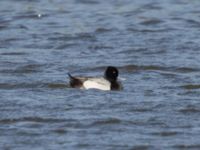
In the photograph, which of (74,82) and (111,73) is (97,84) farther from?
(111,73)

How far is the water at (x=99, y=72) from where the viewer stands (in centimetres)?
1219

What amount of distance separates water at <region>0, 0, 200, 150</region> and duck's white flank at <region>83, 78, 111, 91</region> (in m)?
0.13

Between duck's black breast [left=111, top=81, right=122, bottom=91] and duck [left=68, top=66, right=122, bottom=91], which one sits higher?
duck [left=68, top=66, right=122, bottom=91]

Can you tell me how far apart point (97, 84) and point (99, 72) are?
176 cm

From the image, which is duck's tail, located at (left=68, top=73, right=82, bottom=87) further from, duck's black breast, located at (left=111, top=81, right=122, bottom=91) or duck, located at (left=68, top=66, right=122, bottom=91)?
duck's black breast, located at (left=111, top=81, right=122, bottom=91)

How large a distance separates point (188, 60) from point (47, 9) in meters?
7.72

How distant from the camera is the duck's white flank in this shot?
1518 cm

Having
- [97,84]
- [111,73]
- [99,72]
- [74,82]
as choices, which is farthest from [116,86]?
[99,72]

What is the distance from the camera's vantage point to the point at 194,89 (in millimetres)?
15203

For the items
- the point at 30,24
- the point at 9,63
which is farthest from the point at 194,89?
the point at 30,24

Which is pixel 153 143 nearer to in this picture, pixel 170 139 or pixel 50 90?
pixel 170 139

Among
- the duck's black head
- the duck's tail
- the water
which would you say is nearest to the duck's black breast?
the water

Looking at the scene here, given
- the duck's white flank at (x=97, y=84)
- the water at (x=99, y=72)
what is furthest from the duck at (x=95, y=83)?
the water at (x=99, y=72)

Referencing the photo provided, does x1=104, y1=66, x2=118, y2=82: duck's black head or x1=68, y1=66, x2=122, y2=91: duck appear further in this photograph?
x1=104, y1=66, x2=118, y2=82: duck's black head
